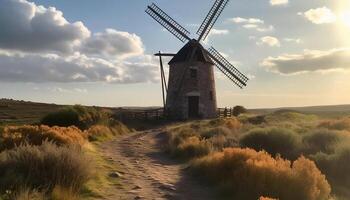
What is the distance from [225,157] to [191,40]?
1254 inches

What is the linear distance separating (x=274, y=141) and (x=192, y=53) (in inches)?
998

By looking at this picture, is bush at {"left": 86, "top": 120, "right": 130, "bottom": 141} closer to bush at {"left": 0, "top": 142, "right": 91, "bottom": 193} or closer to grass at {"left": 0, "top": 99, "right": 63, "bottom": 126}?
grass at {"left": 0, "top": 99, "right": 63, "bottom": 126}

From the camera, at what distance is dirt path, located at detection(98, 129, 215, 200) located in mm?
11533

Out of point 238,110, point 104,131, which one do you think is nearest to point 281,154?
point 104,131

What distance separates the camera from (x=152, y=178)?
13633 mm

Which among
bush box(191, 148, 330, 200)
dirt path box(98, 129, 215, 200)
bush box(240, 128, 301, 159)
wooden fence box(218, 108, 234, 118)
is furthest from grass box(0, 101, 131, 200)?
wooden fence box(218, 108, 234, 118)

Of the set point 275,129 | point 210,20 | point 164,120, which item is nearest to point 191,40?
point 210,20

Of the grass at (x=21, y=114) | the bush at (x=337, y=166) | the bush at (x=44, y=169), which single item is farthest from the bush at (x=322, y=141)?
the grass at (x=21, y=114)

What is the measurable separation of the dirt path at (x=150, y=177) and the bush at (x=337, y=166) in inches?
199

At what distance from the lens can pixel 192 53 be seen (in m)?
44.1

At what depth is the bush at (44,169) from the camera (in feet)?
33.8

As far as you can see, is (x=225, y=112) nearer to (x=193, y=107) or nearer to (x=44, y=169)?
(x=193, y=107)

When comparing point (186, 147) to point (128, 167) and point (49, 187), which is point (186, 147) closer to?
point (128, 167)

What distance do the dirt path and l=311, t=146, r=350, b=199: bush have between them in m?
5.06
